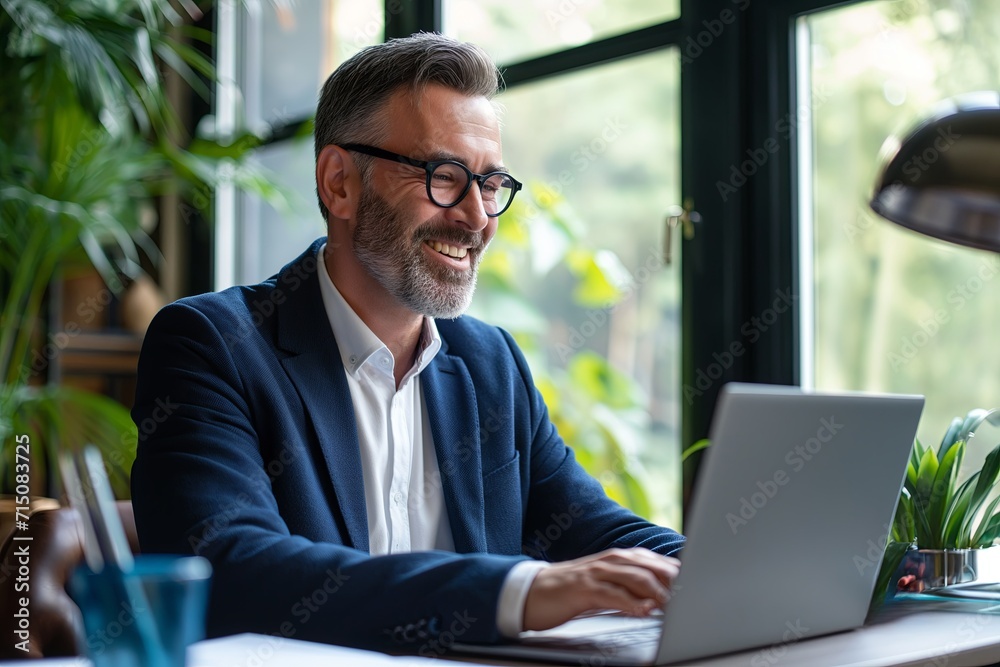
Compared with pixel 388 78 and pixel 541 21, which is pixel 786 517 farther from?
pixel 541 21

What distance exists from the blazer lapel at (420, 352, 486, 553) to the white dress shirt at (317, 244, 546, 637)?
0.09ft

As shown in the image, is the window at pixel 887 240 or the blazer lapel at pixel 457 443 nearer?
the blazer lapel at pixel 457 443

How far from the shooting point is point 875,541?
1.14 meters

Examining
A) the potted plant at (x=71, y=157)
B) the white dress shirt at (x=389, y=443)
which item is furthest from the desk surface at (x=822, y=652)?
the potted plant at (x=71, y=157)

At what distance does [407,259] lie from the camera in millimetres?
1761

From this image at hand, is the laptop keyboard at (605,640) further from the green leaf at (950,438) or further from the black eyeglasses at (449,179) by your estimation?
the black eyeglasses at (449,179)

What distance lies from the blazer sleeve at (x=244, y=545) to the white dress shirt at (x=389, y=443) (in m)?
0.25

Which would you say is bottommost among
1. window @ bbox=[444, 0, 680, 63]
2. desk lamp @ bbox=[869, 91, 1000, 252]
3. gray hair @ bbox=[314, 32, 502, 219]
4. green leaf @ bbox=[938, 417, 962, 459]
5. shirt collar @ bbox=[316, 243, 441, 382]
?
green leaf @ bbox=[938, 417, 962, 459]

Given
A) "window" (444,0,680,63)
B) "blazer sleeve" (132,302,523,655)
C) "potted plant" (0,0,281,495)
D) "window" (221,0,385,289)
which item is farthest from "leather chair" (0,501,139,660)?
"window" (221,0,385,289)

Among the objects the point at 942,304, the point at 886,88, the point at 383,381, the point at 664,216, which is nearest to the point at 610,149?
the point at 664,216

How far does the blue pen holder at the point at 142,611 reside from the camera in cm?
74

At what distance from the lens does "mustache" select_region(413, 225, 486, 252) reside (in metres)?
1.79

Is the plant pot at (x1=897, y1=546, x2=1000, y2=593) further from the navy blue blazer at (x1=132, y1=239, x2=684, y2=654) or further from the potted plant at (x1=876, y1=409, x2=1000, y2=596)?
the navy blue blazer at (x1=132, y1=239, x2=684, y2=654)

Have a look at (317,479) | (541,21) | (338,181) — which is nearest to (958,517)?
(317,479)
